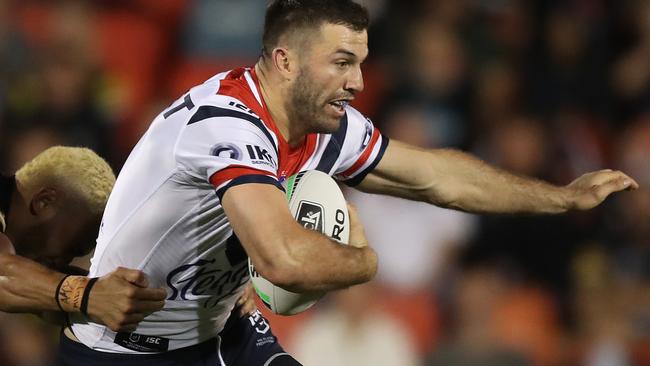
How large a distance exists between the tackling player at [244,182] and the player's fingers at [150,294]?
0.08 meters

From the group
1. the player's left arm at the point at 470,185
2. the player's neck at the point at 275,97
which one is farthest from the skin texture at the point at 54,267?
the player's left arm at the point at 470,185

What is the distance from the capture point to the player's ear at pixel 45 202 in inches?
170

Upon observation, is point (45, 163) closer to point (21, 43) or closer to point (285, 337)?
point (285, 337)

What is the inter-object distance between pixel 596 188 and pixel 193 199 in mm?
1608

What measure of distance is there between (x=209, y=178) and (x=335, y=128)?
0.58m

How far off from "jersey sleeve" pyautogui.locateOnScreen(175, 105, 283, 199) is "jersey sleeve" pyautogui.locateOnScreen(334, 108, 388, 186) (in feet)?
2.39

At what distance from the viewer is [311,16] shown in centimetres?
386

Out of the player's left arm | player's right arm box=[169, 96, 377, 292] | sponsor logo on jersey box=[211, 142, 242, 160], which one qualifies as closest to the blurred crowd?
the player's left arm

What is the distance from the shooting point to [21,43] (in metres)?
8.80

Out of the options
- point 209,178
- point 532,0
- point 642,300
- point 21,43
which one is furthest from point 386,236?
point 209,178

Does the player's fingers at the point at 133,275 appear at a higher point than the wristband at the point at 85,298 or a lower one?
higher

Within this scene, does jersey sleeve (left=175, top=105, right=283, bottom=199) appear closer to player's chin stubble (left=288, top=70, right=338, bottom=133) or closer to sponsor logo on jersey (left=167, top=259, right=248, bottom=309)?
player's chin stubble (left=288, top=70, right=338, bottom=133)

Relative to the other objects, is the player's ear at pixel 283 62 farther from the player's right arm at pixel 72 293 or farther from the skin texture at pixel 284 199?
the player's right arm at pixel 72 293

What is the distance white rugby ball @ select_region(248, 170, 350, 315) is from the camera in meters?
3.76
